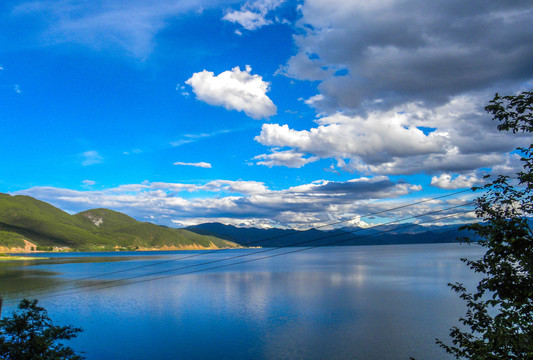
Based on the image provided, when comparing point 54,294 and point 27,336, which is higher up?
Result: point 27,336

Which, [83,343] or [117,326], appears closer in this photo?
[83,343]

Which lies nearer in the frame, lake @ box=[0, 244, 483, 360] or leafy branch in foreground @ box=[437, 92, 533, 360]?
leafy branch in foreground @ box=[437, 92, 533, 360]

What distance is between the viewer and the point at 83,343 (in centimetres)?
4047

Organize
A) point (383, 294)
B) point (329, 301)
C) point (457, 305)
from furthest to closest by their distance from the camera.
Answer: point (383, 294) < point (329, 301) < point (457, 305)

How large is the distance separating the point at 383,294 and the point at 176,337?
1832 inches

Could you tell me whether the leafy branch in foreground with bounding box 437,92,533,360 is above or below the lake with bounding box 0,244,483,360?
above

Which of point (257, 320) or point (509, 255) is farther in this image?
point (257, 320)

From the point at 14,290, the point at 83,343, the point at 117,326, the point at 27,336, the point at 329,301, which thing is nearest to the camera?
the point at 27,336

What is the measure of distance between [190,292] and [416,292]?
5043 centimetres

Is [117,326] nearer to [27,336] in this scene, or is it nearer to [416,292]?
[27,336]

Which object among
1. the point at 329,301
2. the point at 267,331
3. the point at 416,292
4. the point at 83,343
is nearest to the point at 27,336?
the point at 83,343

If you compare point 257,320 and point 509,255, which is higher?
point 509,255

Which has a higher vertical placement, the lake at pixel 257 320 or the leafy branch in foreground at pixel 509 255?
the leafy branch in foreground at pixel 509 255

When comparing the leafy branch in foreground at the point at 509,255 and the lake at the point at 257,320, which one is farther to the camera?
the lake at the point at 257,320
